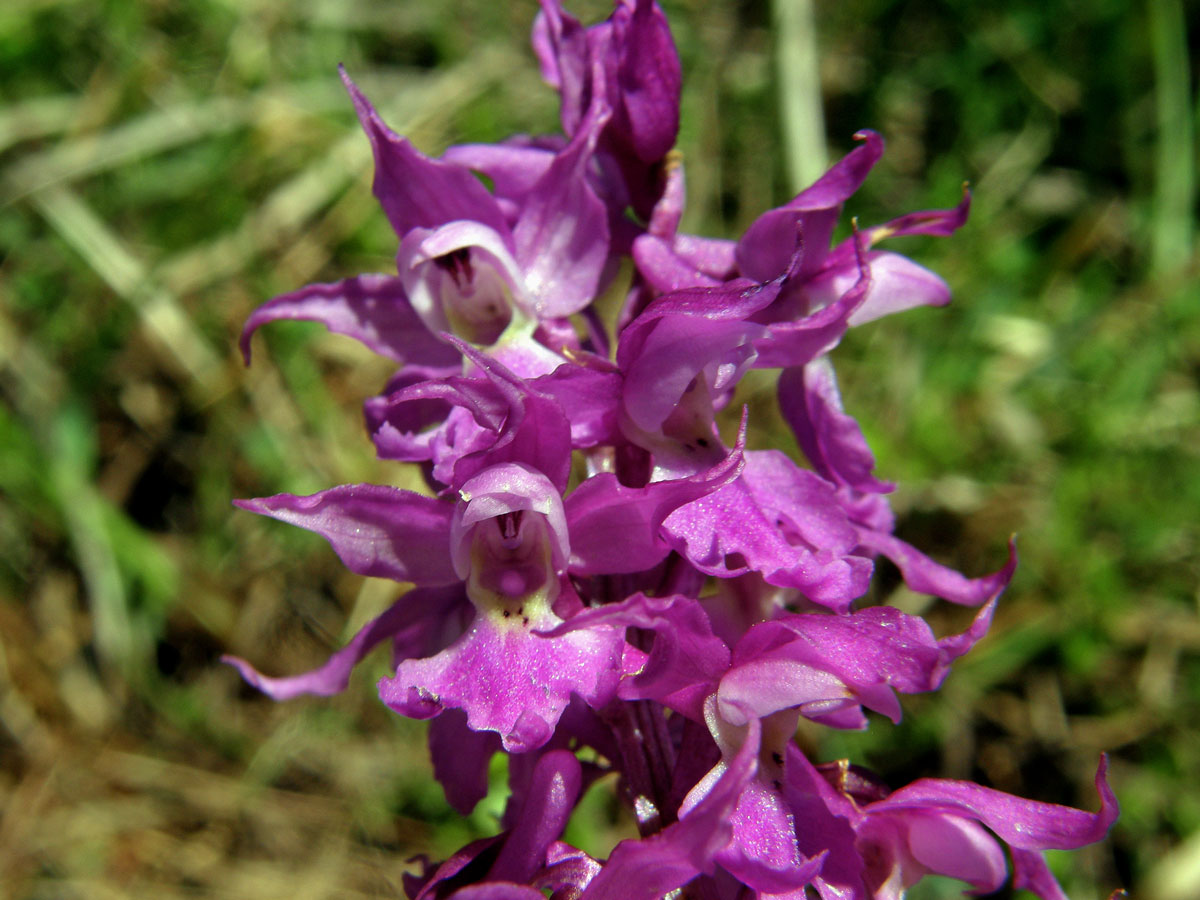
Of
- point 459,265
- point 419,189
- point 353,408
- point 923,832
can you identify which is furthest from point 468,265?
point 353,408

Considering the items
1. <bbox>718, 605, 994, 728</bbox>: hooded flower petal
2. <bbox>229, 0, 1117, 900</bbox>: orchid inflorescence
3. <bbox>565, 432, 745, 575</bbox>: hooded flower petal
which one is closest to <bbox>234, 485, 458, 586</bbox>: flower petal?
<bbox>229, 0, 1117, 900</bbox>: orchid inflorescence

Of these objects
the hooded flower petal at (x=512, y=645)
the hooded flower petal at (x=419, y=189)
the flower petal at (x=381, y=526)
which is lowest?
the hooded flower petal at (x=512, y=645)

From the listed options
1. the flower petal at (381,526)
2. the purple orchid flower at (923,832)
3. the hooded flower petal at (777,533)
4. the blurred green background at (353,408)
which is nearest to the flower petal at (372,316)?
the flower petal at (381,526)

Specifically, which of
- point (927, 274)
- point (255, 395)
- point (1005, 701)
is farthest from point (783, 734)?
point (255, 395)

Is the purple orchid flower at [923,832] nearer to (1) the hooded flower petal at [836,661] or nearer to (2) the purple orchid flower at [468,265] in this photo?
(1) the hooded flower petal at [836,661]

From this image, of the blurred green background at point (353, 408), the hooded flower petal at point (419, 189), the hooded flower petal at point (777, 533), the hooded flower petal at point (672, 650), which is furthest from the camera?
the blurred green background at point (353, 408)

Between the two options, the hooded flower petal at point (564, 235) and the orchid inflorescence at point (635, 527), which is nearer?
the orchid inflorescence at point (635, 527)

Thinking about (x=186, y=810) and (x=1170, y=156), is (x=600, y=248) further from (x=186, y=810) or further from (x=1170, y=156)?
(x=1170, y=156)
